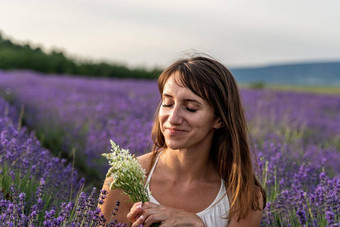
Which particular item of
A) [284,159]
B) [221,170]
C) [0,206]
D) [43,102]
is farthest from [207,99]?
[43,102]

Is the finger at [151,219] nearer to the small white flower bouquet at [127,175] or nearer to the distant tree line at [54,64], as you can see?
the small white flower bouquet at [127,175]

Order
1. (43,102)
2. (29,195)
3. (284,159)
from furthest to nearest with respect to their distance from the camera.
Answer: (43,102) → (284,159) → (29,195)

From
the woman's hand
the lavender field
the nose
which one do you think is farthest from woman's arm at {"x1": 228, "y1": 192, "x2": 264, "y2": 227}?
the nose

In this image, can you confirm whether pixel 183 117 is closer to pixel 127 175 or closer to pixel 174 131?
pixel 174 131

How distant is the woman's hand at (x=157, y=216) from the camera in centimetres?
212

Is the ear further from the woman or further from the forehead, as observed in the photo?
the forehead

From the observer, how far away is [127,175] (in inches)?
84.0

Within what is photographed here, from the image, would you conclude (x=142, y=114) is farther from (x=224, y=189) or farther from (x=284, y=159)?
(x=224, y=189)

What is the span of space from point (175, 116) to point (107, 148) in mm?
1705

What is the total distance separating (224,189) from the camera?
2.49 meters

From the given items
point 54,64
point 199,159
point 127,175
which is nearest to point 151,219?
point 127,175

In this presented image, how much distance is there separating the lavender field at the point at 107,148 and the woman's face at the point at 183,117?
53cm

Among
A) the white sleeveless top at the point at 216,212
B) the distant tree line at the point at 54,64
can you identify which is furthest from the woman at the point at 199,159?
the distant tree line at the point at 54,64

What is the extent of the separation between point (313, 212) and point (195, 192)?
676 mm
